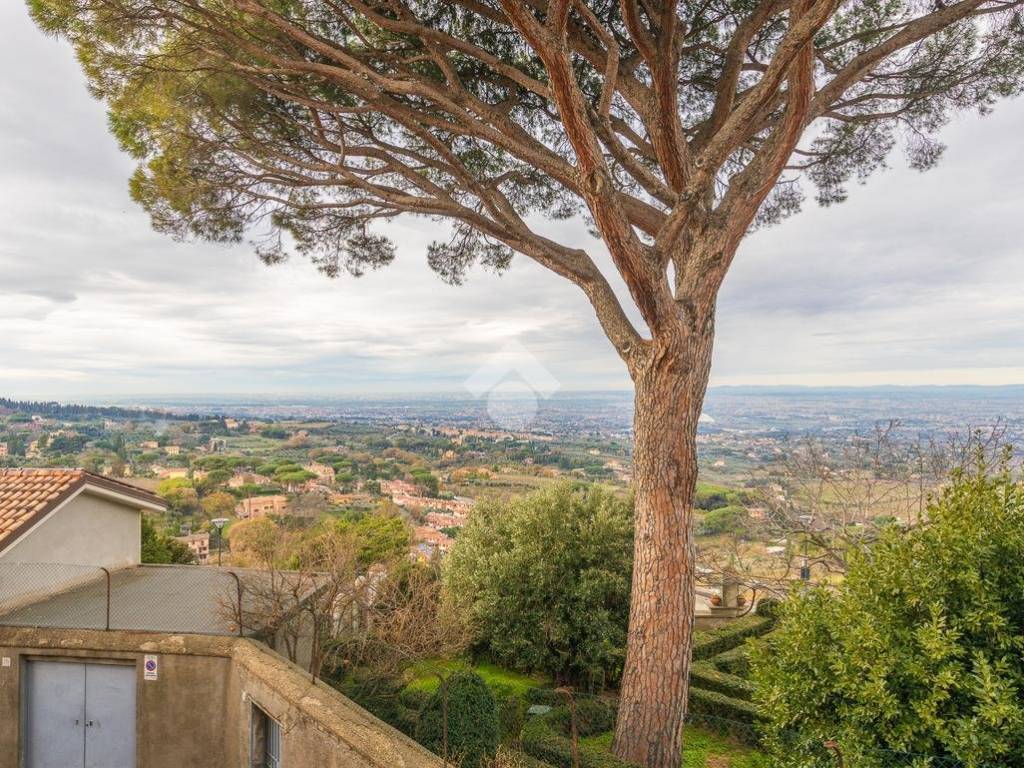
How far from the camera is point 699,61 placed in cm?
765

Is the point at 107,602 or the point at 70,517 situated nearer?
the point at 107,602

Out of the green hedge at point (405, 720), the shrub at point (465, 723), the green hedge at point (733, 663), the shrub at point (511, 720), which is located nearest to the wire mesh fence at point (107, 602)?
the green hedge at point (405, 720)

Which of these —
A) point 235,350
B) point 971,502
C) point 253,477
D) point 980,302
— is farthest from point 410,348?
point 971,502

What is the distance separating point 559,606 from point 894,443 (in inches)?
257

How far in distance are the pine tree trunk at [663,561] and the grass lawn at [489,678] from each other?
9.14ft

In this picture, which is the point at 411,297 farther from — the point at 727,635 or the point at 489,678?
the point at 727,635

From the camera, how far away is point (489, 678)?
366 inches

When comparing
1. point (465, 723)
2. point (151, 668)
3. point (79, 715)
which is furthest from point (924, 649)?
point (79, 715)

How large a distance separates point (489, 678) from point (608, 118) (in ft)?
27.0

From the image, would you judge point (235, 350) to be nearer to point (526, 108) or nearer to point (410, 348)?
point (410, 348)

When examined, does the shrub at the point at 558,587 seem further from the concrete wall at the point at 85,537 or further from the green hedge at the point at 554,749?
the concrete wall at the point at 85,537

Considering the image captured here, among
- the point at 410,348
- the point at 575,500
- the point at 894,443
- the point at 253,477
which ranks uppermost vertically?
the point at 410,348

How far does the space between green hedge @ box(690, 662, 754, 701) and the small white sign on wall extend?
22.1ft

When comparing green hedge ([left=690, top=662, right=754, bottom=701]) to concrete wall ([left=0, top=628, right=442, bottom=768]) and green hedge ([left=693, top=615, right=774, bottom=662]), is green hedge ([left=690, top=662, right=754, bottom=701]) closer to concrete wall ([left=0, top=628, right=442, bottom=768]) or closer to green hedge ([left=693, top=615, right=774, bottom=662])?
green hedge ([left=693, top=615, right=774, bottom=662])
